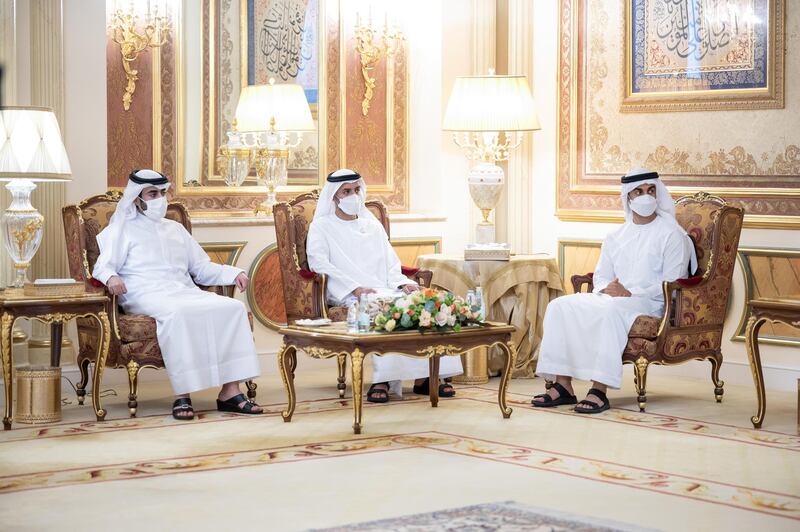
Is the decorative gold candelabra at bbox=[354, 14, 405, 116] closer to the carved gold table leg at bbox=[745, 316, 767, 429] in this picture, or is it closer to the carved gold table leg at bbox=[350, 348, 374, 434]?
the carved gold table leg at bbox=[350, 348, 374, 434]

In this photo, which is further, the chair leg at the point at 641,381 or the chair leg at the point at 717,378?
the chair leg at the point at 717,378

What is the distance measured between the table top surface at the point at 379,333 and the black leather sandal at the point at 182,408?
0.64 meters

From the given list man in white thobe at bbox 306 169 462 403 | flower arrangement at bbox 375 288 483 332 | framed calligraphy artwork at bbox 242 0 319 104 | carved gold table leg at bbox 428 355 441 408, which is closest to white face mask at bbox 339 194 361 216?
man in white thobe at bbox 306 169 462 403

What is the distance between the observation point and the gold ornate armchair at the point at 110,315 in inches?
244

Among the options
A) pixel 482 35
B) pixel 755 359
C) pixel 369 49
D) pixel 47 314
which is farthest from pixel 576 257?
pixel 47 314

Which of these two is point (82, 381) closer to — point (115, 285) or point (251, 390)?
point (115, 285)

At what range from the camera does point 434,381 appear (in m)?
6.47

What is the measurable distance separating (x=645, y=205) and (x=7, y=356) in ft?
11.1

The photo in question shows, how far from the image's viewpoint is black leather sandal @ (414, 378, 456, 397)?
6766 mm

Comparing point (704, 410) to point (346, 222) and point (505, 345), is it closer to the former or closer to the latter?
point (505, 345)

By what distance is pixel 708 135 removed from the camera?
298 inches

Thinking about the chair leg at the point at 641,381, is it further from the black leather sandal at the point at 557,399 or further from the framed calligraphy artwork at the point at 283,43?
the framed calligraphy artwork at the point at 283,43

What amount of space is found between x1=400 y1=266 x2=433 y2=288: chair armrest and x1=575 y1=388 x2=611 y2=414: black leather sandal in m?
1.23

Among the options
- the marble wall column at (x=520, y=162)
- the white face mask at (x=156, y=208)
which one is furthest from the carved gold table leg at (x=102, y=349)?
the marble wall column at (x=520, y=162)
